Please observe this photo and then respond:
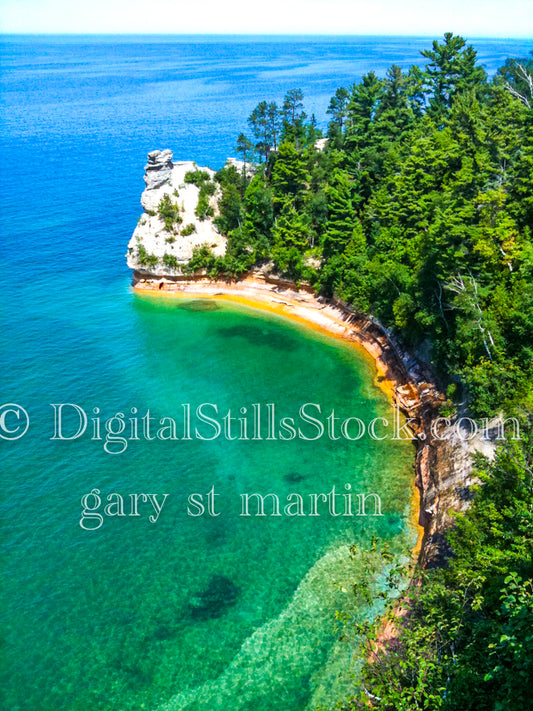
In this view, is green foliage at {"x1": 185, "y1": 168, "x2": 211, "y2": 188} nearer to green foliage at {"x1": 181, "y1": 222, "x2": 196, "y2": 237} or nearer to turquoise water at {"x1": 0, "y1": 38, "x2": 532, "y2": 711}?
green foliage at {"x1": 181, "y1": 222, "x2": 196, "y2": 237}

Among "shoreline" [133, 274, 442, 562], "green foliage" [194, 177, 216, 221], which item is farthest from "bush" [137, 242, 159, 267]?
"green foliage" [194, 177, 216, 221]

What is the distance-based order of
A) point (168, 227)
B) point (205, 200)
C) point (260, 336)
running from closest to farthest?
point (260, 336), point (168, 227), point (205, 200)

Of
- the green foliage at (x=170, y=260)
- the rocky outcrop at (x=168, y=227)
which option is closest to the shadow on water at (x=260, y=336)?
the green foliage at (x=170, y=260)

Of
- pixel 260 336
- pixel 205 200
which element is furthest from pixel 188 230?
pixel 260 336

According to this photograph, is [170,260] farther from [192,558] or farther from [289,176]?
[192,558]

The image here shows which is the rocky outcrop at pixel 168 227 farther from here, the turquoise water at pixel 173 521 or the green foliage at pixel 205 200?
the turquoise water at pixel 173 521

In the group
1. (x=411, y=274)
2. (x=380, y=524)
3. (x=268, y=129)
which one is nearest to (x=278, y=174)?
(x=268, y=129)
